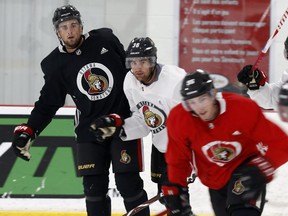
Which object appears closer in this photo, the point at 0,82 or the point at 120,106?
the point at 120,106

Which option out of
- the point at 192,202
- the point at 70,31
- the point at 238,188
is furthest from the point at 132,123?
the point at 192,202

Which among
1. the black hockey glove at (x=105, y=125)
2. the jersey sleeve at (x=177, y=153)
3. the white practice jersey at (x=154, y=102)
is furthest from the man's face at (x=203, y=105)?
the black hockey glove at (x=105, y=125)

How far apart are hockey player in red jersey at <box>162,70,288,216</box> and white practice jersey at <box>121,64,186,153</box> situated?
44cm

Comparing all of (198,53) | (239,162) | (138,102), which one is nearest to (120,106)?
(138,102)

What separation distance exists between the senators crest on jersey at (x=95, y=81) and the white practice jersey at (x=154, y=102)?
0.13 metres

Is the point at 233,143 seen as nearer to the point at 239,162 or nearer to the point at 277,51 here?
the point at 239,162

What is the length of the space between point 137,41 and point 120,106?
34cm

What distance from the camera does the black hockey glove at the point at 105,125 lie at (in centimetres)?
324

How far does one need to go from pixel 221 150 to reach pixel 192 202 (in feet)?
5.19

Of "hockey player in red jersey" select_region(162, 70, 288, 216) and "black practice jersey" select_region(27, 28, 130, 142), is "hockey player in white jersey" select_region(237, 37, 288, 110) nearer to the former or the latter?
"black practice jersey" select_region(27, 28, 130, 142)

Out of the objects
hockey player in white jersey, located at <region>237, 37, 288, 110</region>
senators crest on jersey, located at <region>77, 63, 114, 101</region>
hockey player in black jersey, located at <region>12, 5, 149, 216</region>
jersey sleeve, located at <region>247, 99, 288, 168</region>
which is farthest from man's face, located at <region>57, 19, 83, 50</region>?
jersey sleeve, located at <region>247, 99, 288, 168</region>

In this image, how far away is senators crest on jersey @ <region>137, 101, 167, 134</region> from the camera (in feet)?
10.8

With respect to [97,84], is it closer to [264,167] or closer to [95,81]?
[95,81]

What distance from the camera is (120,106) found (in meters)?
3.52
